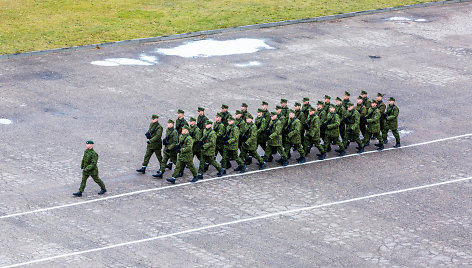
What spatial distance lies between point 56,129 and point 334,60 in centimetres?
1047

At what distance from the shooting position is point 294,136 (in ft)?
68.9

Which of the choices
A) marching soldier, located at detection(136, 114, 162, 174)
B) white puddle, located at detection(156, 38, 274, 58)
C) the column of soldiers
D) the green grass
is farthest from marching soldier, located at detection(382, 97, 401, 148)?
the green grass

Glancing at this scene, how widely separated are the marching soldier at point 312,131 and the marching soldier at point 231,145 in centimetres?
189

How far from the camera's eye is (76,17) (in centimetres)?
3253

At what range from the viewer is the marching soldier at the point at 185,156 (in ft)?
64.8

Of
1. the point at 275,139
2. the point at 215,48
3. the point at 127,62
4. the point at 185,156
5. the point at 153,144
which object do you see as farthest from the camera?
the point at 215,48

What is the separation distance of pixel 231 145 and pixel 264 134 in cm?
123

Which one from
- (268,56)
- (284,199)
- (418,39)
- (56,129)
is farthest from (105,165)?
(418,39)

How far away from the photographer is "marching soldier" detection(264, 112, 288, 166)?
2077cm

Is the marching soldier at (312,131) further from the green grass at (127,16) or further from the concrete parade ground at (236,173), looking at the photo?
the green grass at (127,16)

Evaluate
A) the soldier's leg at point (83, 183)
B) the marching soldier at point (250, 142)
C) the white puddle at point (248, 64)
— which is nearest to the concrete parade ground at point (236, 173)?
the white puddle at point (248, 64)

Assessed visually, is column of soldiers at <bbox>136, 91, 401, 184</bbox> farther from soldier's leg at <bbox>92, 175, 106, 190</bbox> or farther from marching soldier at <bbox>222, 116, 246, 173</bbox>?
soldier's leg at <bbox>92, 175, 106, 190</bbox>

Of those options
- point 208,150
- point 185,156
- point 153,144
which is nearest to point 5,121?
point 153,144

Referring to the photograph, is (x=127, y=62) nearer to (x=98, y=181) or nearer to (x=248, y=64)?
(x=248, y=64)
